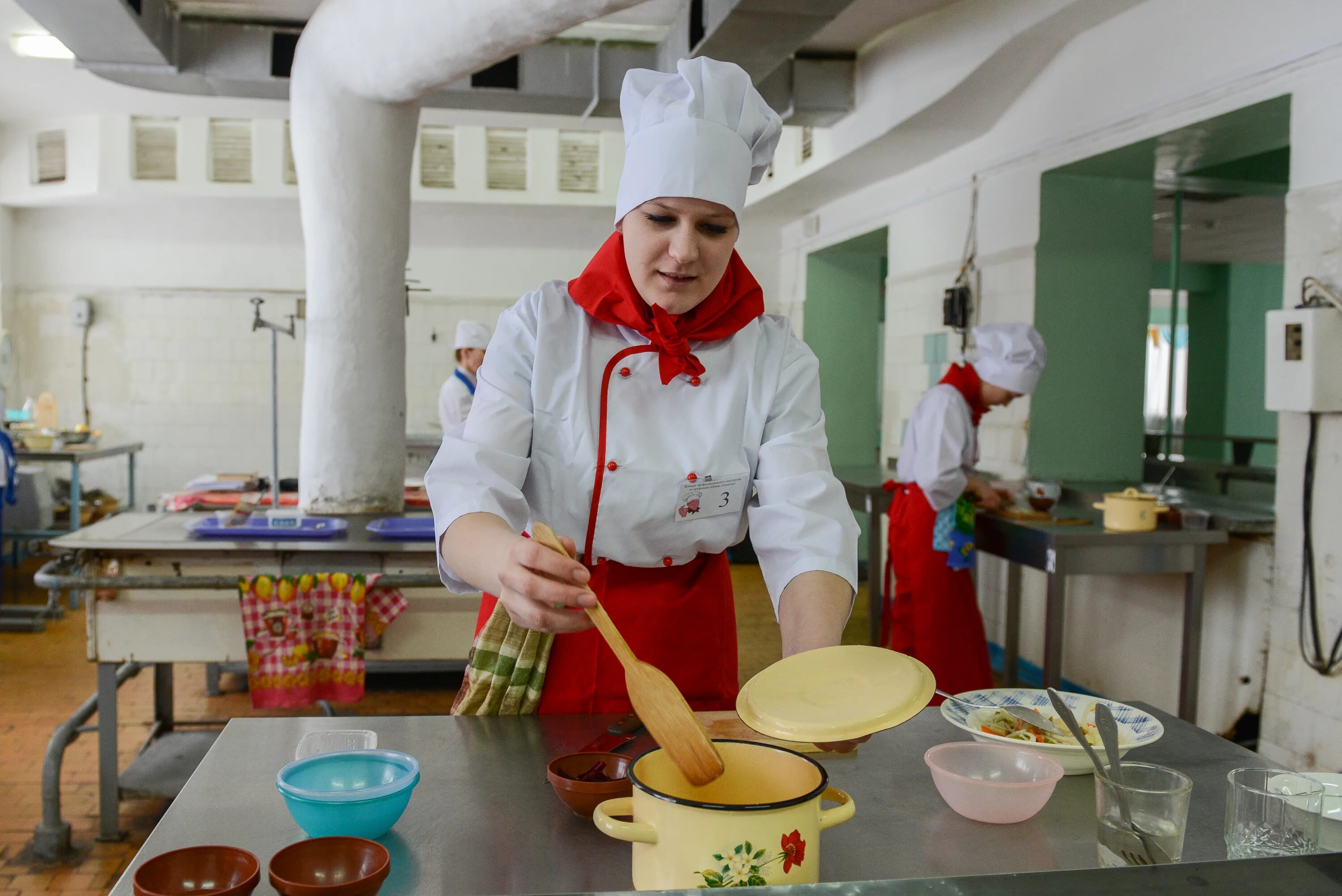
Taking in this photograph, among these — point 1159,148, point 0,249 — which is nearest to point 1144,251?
point 1159,148

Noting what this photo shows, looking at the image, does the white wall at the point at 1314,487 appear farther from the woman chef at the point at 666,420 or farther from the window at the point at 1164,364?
the window at the point at 1164,364

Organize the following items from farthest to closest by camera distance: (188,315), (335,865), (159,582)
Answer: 1. (188,315)
2. (159,582)
3. (335,865)

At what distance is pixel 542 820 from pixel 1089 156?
4108mm

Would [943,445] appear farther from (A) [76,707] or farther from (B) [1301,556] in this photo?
(A) [76,707]

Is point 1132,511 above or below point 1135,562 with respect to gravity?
above

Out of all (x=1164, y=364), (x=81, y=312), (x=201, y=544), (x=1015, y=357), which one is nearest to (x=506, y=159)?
(x=81, y=312)

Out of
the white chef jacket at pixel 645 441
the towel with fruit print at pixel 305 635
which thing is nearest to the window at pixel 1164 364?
the towel with fruit print at pixel 305 635

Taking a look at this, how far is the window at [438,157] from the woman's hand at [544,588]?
24.8 ft

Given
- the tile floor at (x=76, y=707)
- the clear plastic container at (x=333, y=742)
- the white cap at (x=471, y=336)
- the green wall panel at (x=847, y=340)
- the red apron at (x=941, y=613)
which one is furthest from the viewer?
the green wall panel at (x=847, y=340)

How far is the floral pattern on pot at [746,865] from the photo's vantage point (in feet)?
2.68

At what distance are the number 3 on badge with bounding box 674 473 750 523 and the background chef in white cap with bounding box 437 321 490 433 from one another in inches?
166

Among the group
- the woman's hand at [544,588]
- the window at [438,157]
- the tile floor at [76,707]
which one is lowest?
the tile floor at [76,707]

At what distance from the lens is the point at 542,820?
44.4 inches

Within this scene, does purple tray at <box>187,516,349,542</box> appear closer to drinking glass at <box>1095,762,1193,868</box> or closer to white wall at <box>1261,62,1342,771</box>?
drinking glass at <box>1095,762,1193,868</box>
